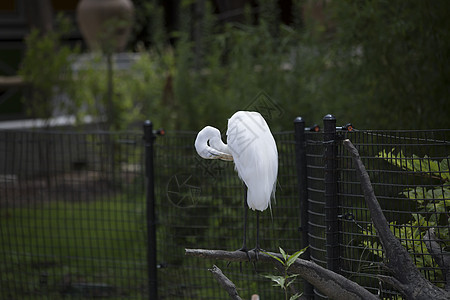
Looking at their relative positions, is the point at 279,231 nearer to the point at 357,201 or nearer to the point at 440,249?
the point at 357,201

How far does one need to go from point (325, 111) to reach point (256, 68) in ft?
3.23

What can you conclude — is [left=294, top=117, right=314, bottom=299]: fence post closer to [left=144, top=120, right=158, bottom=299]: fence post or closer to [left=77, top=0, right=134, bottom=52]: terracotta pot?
[left=144, top=120, right=158, bottom=299]: fence post

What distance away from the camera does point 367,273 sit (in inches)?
95.3

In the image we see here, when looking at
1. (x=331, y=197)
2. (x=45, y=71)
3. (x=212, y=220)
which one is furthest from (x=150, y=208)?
(x=45, y=71)

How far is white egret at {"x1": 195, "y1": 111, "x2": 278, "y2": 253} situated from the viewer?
7.09 ft

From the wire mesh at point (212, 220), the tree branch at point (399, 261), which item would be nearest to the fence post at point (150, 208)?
the wire mesh at point (212, 220)

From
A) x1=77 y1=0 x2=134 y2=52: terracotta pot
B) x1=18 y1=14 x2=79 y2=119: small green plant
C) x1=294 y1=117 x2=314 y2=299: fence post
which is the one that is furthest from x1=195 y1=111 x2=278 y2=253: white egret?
x1=18 y1=14 x2=79 y2=119: small green plant

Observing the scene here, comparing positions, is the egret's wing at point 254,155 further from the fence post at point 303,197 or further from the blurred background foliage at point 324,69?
the blurred background foliage at point 324,69

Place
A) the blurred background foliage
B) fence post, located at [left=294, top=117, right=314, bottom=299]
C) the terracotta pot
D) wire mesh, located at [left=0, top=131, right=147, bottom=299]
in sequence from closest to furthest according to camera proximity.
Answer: fence post, located at [left=294, top=117, right=314, bottom=299], the blurred background foliage, wire mesh, located at [left=0, top=131, right=147, bottom=299], the terracotta pot

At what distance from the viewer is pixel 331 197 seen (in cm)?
242

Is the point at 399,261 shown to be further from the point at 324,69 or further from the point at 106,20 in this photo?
the point at 106,20

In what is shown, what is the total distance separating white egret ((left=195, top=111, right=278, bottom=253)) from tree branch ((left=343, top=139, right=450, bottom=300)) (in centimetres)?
31

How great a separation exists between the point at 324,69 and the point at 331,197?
2809mm

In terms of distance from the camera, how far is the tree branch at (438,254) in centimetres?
209
